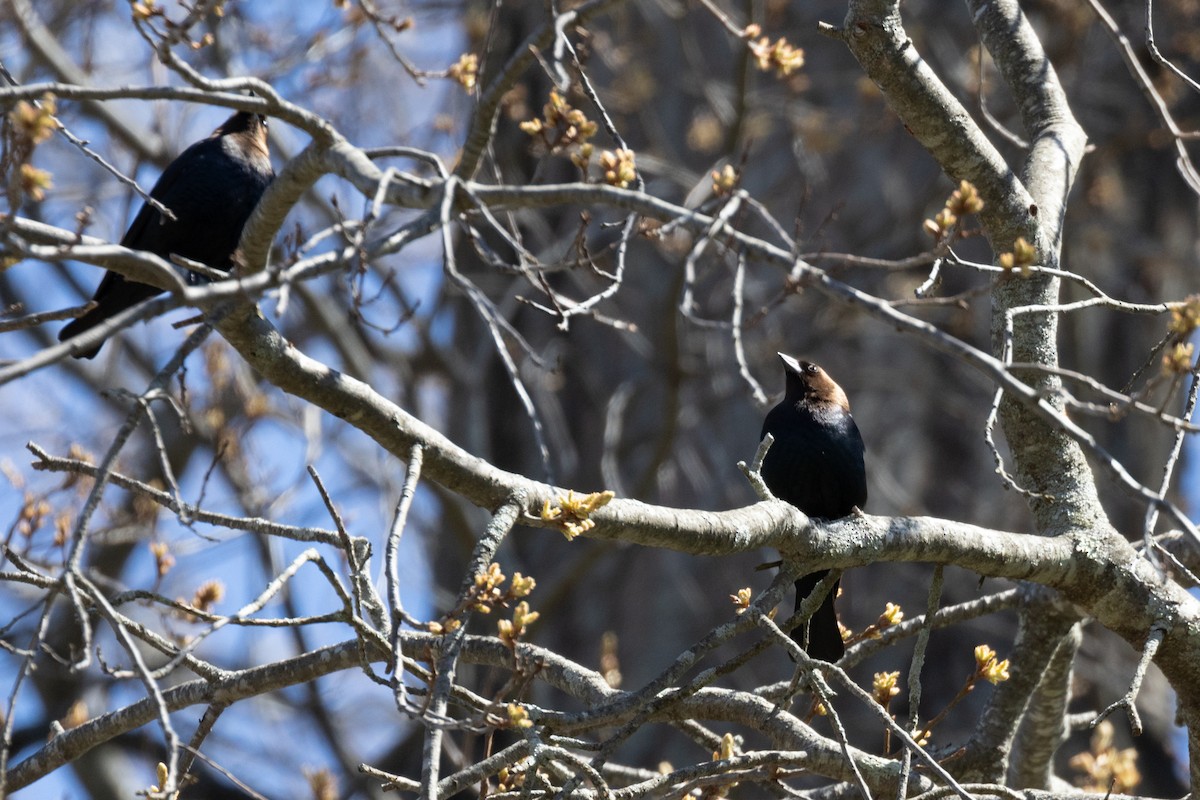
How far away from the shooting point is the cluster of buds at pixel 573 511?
214 cm

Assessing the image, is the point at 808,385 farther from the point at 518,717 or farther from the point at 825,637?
the point at 518,717

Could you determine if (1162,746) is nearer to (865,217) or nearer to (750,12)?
(865,217)

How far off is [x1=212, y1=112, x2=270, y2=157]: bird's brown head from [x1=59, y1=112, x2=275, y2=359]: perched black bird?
0.22 ft

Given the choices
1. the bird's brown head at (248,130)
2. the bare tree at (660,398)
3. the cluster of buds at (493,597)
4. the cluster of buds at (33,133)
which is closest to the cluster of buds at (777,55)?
the bare tree at (660,398)

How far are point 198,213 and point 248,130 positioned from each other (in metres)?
0.49

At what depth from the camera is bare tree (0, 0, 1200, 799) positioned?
218 cm

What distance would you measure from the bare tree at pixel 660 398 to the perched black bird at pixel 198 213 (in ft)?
0.40

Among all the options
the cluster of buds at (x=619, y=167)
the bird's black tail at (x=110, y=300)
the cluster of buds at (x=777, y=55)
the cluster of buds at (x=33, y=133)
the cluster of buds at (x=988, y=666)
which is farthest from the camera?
the bird's black tail at (x=110, y=300)

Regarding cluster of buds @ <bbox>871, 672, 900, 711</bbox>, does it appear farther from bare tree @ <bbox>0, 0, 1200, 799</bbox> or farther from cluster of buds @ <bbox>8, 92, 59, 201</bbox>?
cluster of buds @ <bbox>8, 92, 59, 201</bbox>

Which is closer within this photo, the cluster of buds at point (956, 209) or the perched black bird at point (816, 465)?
the cluster of buds at point (956, 209)

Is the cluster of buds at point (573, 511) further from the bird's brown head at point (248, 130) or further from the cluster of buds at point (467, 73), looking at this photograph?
the bird's brown head at point (248, 130)

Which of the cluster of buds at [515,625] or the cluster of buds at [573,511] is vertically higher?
the cluster of buds at [573,511]

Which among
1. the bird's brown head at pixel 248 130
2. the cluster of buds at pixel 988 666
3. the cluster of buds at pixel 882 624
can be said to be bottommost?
the cluster of buds at pixel 988 666

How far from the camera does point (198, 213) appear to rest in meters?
3.90
